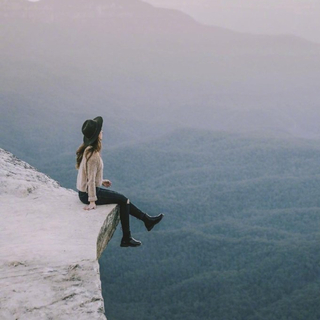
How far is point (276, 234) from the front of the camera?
469 feet

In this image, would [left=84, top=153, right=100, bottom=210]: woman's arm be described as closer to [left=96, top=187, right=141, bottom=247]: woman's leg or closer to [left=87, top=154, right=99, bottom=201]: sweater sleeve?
[left=87, top=154, right=99, bottom=201]: sweater sleeve

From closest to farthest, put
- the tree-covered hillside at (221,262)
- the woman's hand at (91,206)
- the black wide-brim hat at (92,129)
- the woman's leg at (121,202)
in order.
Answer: the black wide-brim hat at (92,129)
the woman's hand at (91,206)
the woman's leg at (121,202)
the tree-covered hillside at (221,262)

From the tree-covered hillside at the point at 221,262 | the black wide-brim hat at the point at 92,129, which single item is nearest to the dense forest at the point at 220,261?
the tree-covered hillside at the point at 221,262

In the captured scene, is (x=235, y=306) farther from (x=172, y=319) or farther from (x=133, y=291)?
(x=133, y=291)

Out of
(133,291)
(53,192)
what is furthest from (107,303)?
(53,192)

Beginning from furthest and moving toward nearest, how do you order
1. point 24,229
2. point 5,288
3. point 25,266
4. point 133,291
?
1. point 133,291
2. point 24,229
3. point 25,266
4. point 5,288

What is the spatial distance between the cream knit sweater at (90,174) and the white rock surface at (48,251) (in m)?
0.39

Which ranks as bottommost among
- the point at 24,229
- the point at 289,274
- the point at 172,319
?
the point at 172,319

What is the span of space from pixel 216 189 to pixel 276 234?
48598mm

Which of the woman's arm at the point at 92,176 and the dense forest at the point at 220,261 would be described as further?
the dense forest at the point at 220,261

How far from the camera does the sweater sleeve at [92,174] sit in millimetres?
8898

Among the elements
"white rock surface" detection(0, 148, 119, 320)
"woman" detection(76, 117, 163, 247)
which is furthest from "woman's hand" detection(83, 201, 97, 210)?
"white rock surface" detection(0, 148, 119, 320)

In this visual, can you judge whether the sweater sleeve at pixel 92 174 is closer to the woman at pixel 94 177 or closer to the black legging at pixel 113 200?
the woman at pixel 94 177

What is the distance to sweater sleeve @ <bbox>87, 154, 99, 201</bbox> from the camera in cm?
890
